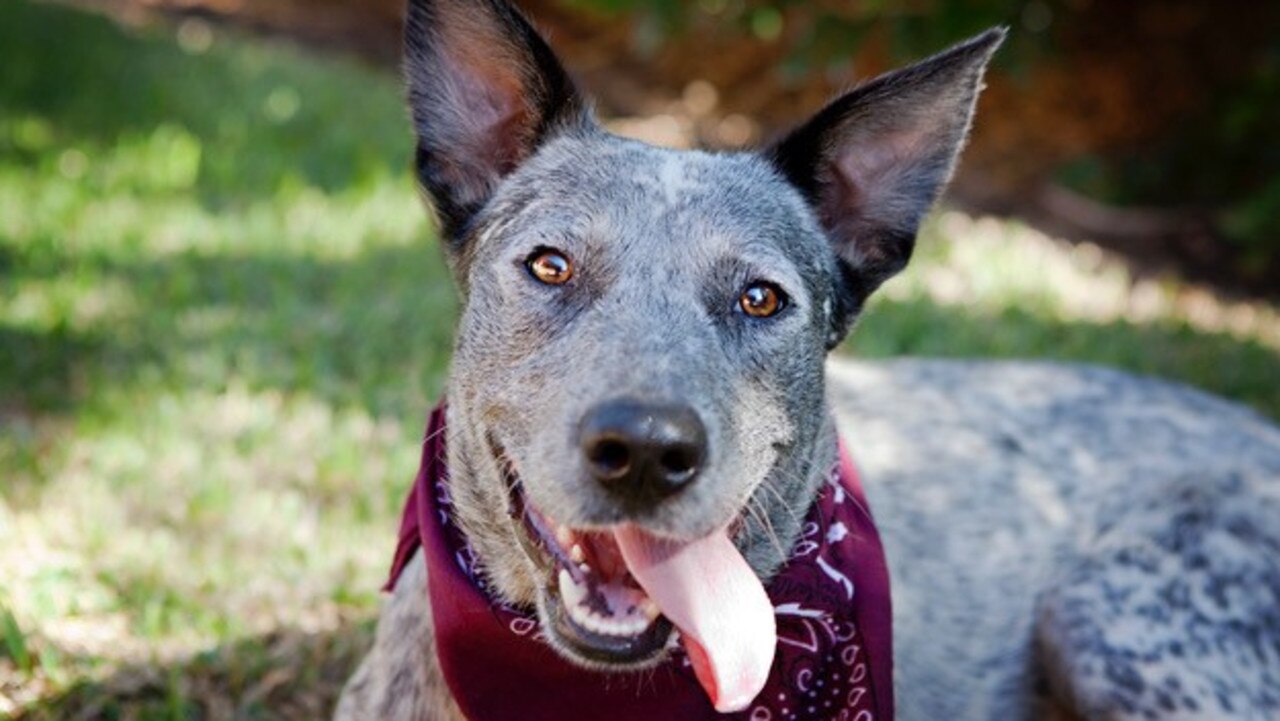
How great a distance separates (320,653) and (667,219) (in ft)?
6.24

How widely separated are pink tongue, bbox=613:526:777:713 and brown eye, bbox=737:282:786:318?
1.78ft

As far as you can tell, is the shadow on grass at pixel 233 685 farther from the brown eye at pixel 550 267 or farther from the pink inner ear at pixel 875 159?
the pink inner ear at pixel 875 159

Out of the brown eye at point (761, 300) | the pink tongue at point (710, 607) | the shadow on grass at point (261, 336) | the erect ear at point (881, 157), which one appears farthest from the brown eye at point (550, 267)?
the shadow on grass at point (261, 336)

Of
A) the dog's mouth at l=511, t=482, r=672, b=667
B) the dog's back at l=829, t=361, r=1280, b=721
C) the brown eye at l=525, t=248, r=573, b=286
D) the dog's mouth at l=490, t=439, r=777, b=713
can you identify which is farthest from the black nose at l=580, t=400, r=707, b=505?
the dog's back at l=829, t=361, r=1280, b=721

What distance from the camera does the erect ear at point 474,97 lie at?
3264 millimetres

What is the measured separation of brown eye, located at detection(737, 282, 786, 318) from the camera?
122 inches

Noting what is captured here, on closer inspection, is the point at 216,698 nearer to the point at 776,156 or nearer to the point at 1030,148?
the point at 776,156

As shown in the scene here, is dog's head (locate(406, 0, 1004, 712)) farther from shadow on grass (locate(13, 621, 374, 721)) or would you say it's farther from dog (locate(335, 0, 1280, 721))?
shadow on grass (locate(13, 621, 374, 721))

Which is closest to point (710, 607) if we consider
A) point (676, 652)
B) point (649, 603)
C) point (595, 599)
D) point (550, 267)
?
point (649, 603)

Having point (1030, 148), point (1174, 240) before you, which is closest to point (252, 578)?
point (1174, 240)

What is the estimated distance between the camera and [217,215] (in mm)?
7465

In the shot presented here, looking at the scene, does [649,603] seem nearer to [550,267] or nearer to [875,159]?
[550,267]

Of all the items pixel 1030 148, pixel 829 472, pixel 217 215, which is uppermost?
pixel 829 472

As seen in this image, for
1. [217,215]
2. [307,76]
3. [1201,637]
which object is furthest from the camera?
[307,76]
